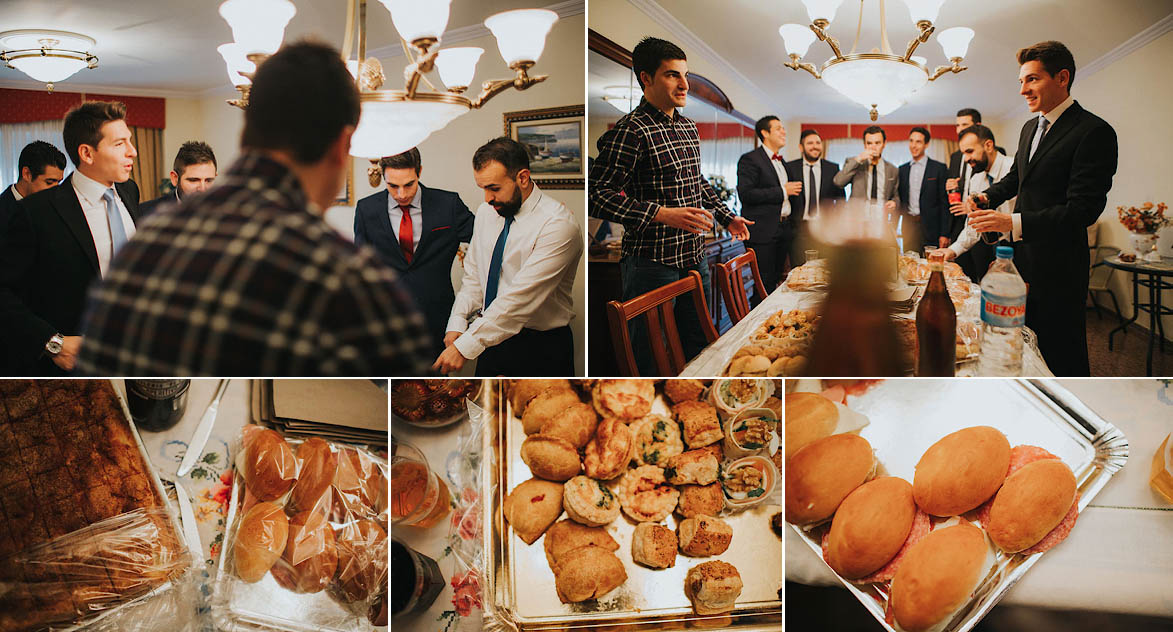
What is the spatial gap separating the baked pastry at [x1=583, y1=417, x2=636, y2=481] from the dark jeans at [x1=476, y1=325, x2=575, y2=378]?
0.17 m

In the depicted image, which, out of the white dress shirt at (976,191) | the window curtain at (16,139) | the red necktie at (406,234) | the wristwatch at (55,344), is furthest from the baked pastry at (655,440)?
the window curtain at (16,139)

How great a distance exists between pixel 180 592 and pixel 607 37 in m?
1.68

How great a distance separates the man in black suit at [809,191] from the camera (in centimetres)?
173

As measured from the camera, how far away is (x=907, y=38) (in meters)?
1.68

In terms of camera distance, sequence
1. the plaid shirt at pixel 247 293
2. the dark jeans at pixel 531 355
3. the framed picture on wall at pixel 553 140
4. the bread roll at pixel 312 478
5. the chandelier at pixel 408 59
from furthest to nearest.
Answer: the bread roll at pixel 312 478, the dark jeans at pixel 531 355, the framed picture on wall at pixel 553 140, the chandelier at pixel 408 59, the plaid shirt at pixel 247 293

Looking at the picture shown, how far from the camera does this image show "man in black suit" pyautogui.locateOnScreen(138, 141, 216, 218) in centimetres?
168

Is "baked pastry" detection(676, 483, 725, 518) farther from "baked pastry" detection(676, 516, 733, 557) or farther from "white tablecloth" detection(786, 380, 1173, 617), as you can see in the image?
"white tablecloth" detection(786, 380, 1173, 617)

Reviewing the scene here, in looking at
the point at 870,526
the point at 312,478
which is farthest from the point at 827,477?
the point at 312,478

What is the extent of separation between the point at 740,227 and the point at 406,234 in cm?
76

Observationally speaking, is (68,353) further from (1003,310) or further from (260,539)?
(1003,310)

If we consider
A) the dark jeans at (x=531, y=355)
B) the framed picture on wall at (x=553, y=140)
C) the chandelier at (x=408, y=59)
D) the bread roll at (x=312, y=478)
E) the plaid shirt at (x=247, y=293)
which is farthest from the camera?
the bread roll at (x=312, y=478)

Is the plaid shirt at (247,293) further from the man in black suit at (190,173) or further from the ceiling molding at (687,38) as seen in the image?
the ceiling molding at (687,38)

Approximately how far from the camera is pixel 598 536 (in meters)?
1.81

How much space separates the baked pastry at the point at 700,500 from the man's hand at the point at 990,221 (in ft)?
2.80
